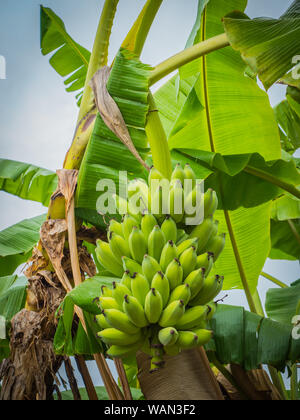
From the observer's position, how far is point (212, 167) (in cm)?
115

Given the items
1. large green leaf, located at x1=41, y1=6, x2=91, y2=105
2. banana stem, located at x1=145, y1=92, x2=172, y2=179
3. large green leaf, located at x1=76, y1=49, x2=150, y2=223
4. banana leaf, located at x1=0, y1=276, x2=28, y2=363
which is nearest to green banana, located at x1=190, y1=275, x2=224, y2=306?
banana stem, located at x1=145, y1=92, x2=172, y2=179

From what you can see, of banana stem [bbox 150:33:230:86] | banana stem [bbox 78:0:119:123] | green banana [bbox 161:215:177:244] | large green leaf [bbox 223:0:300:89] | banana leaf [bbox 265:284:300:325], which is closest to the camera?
green banana [bbox 161:215:177:244]

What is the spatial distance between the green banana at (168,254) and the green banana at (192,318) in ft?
0.31

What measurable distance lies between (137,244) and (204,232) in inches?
5.9

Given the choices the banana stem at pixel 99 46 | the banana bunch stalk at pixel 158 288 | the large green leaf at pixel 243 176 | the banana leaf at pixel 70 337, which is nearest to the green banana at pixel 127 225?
the banana bunch stalk at pixel 158 288

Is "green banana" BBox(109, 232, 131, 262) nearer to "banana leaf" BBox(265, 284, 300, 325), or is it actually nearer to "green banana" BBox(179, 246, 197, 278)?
"green banana" BBox(179, 246, 197, 278)

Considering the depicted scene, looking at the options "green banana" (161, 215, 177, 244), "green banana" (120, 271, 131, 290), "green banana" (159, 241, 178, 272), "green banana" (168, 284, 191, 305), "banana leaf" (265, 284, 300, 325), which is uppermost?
"green banana" (161, 215, 177, 244)

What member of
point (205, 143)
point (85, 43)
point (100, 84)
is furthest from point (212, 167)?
point (85, 43)

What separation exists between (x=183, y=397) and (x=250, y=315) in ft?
1.13

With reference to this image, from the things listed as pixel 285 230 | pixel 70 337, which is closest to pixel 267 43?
pixel 70 337

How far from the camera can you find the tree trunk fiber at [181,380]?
77 cm

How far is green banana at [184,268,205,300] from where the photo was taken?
685mm

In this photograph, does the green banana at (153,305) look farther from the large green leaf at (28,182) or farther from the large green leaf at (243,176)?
the large green leaf at (28,182)

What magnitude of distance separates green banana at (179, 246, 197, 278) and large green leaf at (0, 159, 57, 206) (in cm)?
92
